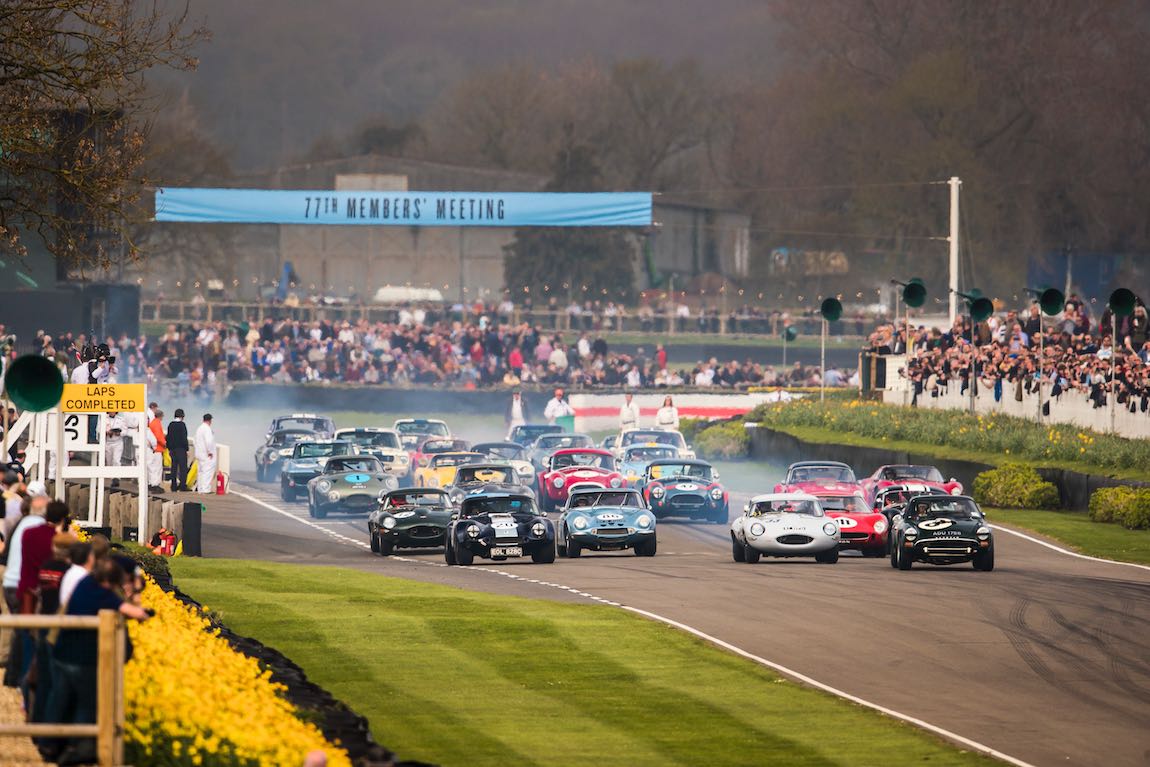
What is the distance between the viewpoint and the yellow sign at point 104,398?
83.8 feet

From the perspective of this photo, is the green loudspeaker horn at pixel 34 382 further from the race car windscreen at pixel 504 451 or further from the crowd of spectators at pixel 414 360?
the crowd of spectators at pixel 414 360

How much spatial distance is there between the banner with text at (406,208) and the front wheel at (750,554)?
1109 inches

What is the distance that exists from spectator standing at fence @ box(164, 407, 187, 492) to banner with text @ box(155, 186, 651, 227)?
57.5ft

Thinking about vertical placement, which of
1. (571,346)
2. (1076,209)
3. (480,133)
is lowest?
(571,346)

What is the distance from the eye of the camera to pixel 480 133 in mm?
122750

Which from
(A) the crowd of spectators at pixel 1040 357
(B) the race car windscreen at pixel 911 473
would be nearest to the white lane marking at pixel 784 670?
(B) the race car windscreen at pixel 911 473

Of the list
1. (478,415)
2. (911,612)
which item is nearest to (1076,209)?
(478,415)

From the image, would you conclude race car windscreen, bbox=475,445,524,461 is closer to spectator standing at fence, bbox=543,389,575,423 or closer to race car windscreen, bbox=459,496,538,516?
spectator standing at fence, bbox=543,389,575,423

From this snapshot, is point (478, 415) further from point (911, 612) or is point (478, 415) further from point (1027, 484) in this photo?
point (911, 612)

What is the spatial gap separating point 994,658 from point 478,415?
42.7 meters

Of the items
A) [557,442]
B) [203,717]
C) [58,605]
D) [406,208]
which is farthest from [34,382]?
[406,208]

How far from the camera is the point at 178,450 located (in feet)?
131

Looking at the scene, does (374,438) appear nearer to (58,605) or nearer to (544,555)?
(544,555)

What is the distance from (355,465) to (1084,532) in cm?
1414
